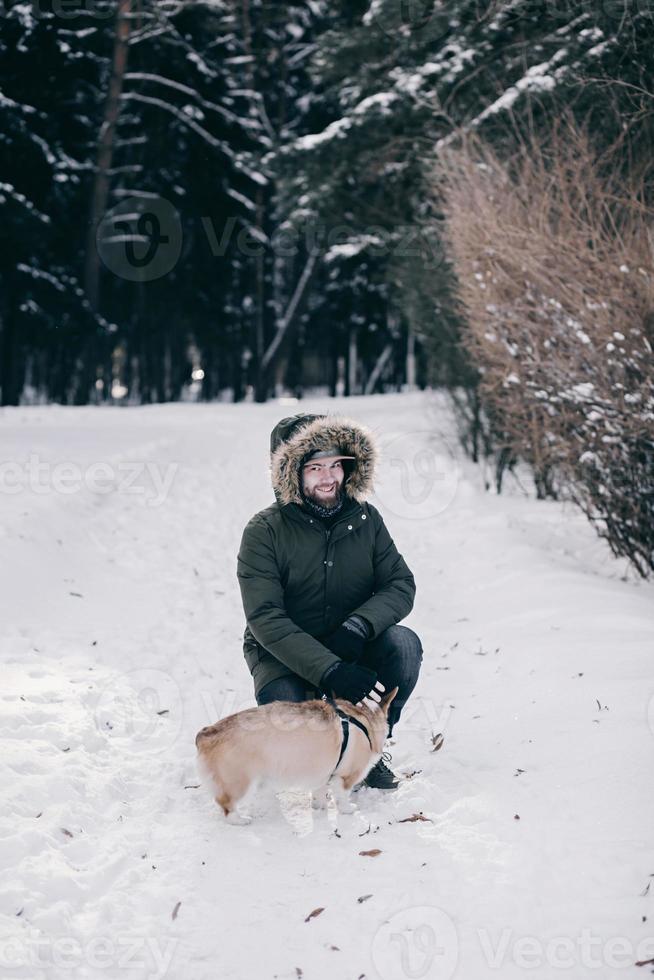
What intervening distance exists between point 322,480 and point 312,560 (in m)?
0.39

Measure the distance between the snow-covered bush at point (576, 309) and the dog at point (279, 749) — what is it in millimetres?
3893

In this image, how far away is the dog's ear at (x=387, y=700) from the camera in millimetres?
3689

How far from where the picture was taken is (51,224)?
59.3ft

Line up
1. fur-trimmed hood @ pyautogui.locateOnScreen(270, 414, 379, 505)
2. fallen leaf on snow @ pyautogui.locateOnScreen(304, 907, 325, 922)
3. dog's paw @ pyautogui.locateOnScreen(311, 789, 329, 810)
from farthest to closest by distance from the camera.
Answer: fur-trimmed hood @ pyautogui.locateOnScreen(270, 414, 379, 505) → dog's paw @ pyautogui.locateOnScreen(311, 789, 329, 810) → fallen leaf on snow @ pyautogui.locateOnScreen(304, 907, 325, 922)

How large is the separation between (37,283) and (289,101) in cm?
1145

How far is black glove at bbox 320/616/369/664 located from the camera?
369 cm

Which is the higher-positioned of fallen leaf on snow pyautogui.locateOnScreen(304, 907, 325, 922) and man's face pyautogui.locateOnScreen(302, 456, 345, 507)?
man's face pyautogui.locateOnScreen(302, 456, 345, 507)

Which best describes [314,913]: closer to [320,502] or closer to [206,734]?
[206,734]

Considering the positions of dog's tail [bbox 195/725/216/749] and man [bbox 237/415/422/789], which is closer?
dog's tail [bbox 195/725/216/749]

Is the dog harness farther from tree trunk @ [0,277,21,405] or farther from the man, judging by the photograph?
tree trunk @ [0,277,21,405]

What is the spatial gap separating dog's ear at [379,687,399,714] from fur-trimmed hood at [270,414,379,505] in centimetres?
96

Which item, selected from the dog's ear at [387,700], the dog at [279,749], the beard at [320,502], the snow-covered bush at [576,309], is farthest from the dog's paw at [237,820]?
the snow-covered bush at [576,309]

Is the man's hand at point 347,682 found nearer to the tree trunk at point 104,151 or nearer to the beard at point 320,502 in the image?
the beard at point 320,502

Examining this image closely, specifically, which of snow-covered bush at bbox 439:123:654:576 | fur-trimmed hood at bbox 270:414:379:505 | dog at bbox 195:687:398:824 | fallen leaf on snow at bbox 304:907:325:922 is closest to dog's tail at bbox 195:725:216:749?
dog at bbox 195:687:398:824
